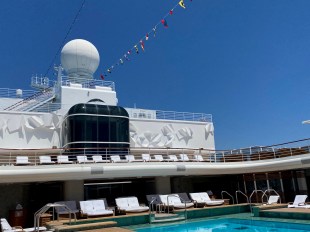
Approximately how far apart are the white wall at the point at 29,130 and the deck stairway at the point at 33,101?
8.57 ft

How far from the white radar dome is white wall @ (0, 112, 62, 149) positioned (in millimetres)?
5254

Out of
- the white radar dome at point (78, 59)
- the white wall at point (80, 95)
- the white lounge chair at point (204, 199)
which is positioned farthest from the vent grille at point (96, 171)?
the white radar dome at point (78, 59)

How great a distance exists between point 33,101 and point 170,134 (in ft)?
29.1

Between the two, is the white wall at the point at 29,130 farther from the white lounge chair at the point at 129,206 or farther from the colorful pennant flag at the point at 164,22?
the colorful pennant flag at the point at 164,22

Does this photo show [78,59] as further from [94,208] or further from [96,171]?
[94,208]

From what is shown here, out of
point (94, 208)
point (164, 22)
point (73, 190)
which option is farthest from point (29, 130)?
point (164, 22)

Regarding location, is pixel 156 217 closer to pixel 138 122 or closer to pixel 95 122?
pixel 95 122

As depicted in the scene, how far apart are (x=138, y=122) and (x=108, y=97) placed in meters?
3.05

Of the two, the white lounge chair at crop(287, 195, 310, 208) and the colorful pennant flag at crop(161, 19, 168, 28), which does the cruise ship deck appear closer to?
the white lounge chair at crop(287, 195, 310, 208)

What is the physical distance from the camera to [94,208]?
43.9 feet

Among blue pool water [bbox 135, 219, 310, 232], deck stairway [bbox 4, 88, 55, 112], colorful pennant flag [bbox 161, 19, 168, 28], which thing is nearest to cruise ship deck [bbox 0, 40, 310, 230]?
deck stairway [bbox 4, 88, 55, 112]

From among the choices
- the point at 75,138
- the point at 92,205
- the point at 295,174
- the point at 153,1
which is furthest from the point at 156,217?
the point at 153,1

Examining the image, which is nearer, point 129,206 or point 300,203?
point 300,203

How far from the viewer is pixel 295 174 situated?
16.2 m
